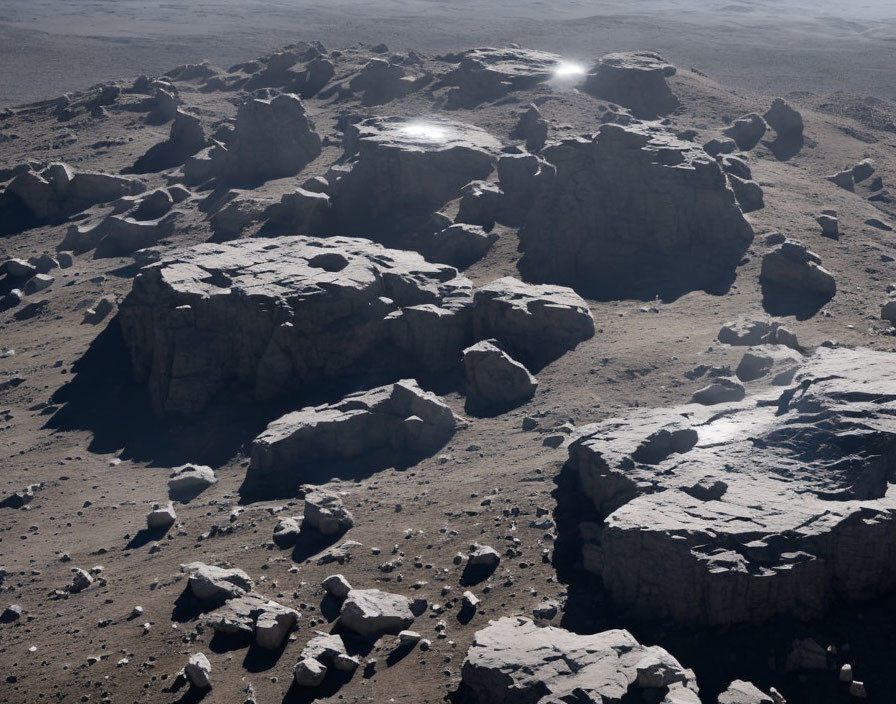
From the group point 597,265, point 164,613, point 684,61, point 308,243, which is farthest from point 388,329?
point 684,61

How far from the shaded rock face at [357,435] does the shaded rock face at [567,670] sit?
643cm

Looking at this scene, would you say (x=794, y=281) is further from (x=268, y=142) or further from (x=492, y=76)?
(x=492, y=76)

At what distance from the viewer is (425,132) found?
29188 mm

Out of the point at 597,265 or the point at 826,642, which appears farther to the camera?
A: the point at 597,265

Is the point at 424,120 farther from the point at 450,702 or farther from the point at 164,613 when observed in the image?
the point at 450,702

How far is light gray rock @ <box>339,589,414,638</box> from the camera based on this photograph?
11789mm

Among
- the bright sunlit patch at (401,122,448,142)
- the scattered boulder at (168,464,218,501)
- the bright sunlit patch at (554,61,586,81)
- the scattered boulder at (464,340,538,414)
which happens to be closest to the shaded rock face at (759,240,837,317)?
the scattered boulder at (464,340,538,414)

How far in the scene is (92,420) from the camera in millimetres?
20422

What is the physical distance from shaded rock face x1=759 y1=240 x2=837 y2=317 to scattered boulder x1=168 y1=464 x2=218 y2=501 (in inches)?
398

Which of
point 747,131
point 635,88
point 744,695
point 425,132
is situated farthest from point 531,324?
point 635,88

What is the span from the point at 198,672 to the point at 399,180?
56.1 ft

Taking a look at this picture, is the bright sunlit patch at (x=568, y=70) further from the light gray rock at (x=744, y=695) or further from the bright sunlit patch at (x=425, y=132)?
the light gray rock at (x=744, y=695)

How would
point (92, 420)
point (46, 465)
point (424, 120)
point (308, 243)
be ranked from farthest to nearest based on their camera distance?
1. point (424, 120)
2. point (308, 243)
3. point (92, 420)
4. point (46, 465)

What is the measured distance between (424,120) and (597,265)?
1101cm
